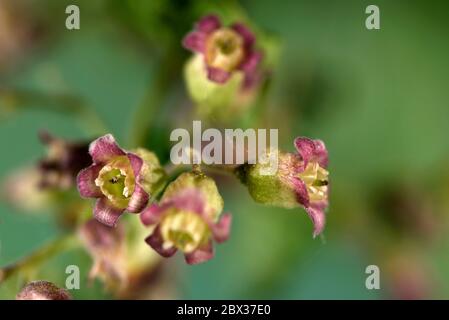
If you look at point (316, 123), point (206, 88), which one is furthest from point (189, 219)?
point (316, 123)

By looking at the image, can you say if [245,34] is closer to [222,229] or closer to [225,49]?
[225,49]

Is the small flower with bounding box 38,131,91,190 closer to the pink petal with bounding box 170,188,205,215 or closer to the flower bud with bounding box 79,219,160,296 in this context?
the flower bud with bounding box 79,219,160,296

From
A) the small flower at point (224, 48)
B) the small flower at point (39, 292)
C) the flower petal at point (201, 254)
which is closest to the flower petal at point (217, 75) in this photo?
the small flower at point (224, 48)

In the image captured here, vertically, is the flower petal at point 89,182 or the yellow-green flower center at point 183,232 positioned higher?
the flower petal at point 89,182

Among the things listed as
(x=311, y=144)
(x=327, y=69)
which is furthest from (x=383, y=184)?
(x=311, y=144)

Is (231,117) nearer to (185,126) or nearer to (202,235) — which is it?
(185,126)

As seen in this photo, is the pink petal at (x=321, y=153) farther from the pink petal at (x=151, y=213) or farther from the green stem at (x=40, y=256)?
the green stem at (x=40, y=256)
